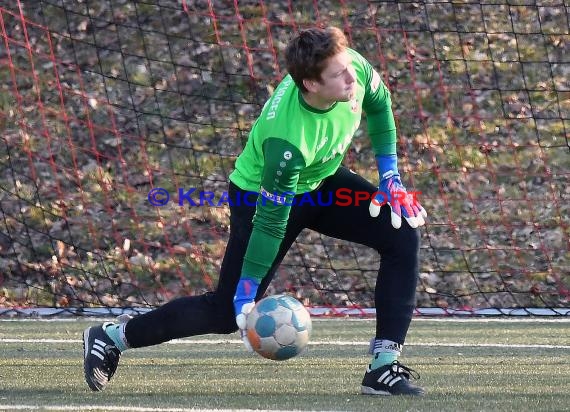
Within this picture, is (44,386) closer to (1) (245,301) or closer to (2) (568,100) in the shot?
(1) (245,301)

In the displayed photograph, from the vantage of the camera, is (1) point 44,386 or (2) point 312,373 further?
(2) point 312,373

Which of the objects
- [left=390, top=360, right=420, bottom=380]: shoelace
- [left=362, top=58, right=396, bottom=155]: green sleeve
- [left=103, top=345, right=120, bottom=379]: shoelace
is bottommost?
[left=103, top=345, right=120, bottom=379]: shoelace

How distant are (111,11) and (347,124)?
27.2 ft

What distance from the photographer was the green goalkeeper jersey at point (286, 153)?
15.4 feet

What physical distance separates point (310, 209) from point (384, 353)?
2.12 feet

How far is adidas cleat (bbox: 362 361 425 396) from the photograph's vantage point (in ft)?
16.4

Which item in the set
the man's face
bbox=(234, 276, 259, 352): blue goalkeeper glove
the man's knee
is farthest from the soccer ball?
the man's face

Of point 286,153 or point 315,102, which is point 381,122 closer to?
point 315,102

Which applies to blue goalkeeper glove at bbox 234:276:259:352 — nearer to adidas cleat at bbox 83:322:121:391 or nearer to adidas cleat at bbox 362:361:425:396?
adidas cleat at bbox 362:361:425:396

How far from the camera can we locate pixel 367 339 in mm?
7465

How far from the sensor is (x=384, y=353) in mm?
5105

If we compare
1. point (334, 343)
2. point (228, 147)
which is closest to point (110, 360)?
point (334, 343)

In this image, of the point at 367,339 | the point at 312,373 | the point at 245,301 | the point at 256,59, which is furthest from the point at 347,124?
the point at 256,59

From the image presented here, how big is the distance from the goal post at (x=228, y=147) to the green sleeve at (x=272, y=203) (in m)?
4.25
